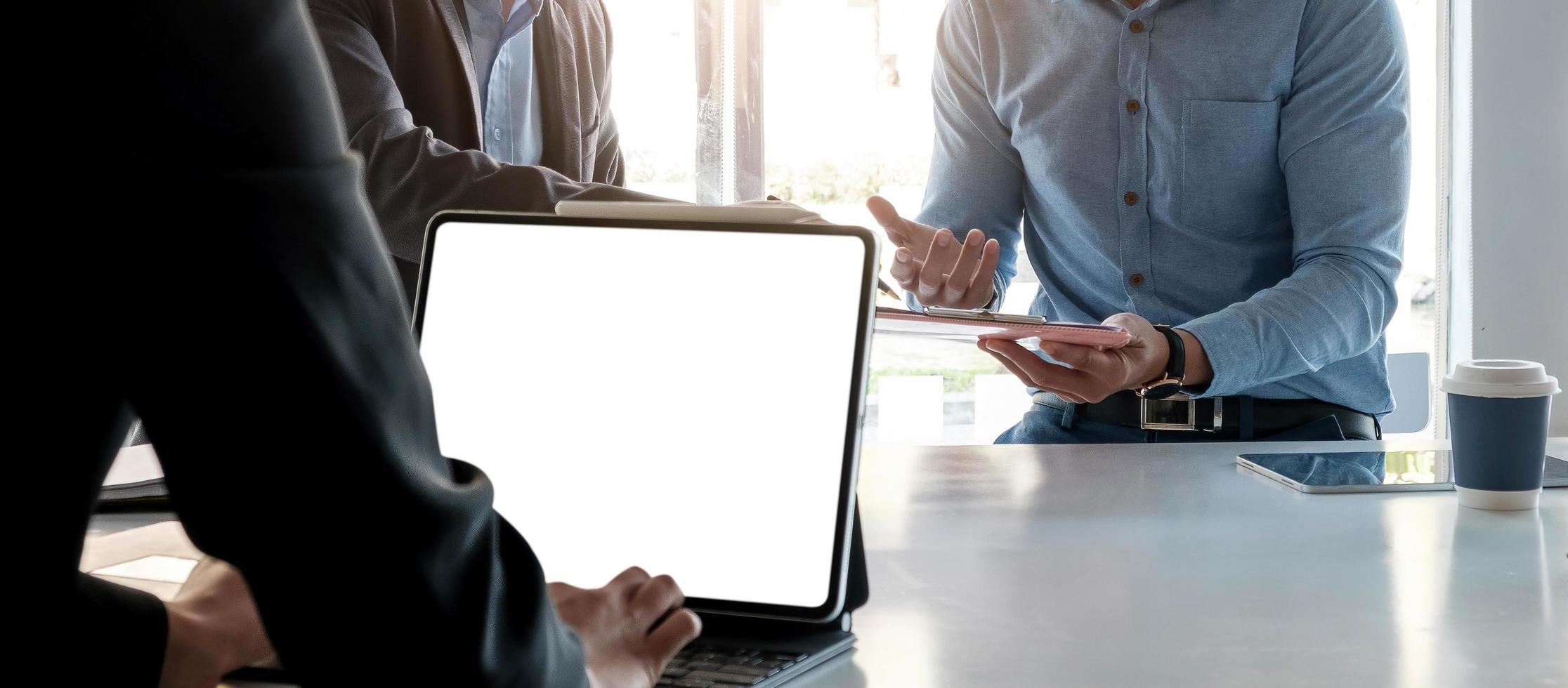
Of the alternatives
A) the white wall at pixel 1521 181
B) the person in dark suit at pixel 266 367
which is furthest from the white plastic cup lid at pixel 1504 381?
the white wall at pixel 1521 181

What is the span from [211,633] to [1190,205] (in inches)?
59.1

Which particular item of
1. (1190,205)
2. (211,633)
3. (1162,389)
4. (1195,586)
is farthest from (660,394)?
(1190,205)

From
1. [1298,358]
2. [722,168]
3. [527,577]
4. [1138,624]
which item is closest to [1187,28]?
[1298,358]

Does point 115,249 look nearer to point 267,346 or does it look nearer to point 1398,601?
point 267,346

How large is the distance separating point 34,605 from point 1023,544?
0.75 m

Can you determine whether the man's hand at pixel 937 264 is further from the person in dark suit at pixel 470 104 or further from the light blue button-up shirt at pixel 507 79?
the light blue button-up shirt at pixel 507 79

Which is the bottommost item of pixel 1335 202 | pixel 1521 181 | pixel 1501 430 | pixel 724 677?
pixel 724 677

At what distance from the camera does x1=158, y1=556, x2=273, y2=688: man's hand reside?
64cm

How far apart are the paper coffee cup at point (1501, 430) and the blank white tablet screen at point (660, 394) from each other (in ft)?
2.45

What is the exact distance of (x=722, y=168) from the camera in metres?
3.51

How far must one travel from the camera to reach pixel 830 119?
3635 millimetres

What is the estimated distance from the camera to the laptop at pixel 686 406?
0.73 meters

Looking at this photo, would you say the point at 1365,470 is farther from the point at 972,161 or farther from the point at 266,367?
the point at 266,367

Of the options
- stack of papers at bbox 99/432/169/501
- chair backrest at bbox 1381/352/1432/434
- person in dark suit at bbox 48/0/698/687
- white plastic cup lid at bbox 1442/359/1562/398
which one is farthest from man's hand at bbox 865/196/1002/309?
chair backrest at bbox 1381/352/1432/434
